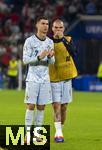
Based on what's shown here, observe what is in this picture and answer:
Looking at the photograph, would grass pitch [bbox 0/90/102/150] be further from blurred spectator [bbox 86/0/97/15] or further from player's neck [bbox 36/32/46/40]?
blurred spectator [bbox 86/0/97/15]

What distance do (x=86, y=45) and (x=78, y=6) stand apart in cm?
354

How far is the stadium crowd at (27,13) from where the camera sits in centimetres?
3981

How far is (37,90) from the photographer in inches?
477

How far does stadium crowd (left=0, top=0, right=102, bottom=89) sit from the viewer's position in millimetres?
39812

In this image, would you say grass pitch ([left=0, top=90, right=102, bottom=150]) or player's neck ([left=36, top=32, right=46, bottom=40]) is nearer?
player's neck ([left=36, top=32, right=46, bottom=40])

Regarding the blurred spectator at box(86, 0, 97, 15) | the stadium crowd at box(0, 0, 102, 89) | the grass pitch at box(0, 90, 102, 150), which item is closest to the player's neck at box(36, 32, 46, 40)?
the grass pitch at box(0, 90, 102, 150)

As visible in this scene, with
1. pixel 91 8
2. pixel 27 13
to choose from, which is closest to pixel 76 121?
pixel 91 8

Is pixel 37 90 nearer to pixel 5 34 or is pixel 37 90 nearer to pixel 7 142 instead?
pixel 7 142

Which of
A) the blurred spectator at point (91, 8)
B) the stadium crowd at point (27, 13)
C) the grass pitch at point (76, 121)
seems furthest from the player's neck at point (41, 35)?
the blurred spectator at point (91, 8)

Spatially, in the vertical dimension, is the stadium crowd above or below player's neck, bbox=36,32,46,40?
below

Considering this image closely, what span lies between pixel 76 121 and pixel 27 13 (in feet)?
79.3

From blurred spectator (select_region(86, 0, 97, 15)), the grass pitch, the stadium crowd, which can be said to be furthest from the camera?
blurred spectator (select_region(86, 0, 97, 15))

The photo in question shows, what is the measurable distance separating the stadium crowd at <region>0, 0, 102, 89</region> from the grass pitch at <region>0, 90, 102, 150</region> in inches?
545

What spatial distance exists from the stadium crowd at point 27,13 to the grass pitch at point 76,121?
13840mm
